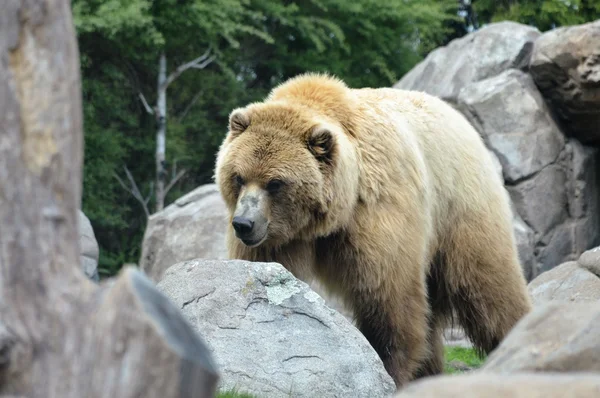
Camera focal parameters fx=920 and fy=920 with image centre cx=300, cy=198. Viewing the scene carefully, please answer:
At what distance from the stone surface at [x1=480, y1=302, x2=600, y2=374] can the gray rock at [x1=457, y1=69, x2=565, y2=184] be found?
26.7ft

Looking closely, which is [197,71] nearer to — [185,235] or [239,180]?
[185,235]

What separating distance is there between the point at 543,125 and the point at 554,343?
8.77m

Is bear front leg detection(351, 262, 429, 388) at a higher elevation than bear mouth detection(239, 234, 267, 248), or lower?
lower

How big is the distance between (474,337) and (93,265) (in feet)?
17.2

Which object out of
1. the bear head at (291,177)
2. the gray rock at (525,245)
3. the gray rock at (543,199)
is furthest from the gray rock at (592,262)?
the bear head at (291,177)

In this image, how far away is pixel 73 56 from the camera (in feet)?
8.73

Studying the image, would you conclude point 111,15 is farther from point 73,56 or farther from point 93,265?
point 73,56

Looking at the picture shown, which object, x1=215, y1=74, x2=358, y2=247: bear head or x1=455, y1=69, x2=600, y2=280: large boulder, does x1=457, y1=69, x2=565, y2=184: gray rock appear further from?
x1=215, y1=74, x2=358, y2=247: bear head

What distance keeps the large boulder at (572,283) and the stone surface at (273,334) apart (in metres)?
3.51

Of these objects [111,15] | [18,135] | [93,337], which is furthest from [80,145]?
[111,15]

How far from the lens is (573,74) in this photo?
11000 millimetres

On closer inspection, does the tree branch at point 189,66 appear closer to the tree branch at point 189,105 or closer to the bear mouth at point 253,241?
the tree branch at point 189,105

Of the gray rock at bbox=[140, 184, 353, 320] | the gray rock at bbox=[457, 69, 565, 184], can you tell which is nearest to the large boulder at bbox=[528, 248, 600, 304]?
the gray rock at bbox=[457, 69, 565, 184]

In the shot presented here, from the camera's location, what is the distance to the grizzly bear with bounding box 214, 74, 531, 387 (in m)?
5.86
